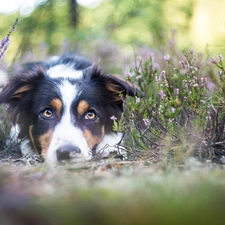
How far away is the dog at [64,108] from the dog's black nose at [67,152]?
3cm

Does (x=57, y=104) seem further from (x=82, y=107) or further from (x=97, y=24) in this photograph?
(x=97, y=24)

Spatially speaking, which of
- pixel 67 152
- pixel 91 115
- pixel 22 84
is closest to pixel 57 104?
pixel 91 115

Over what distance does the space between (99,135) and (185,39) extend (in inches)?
260

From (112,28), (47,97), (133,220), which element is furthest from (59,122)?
(112,28)

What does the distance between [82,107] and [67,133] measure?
18.5 inches

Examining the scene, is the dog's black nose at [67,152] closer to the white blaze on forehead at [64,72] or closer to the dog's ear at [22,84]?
the dog's ear at [22,84]

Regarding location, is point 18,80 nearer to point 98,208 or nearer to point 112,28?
point 98,208

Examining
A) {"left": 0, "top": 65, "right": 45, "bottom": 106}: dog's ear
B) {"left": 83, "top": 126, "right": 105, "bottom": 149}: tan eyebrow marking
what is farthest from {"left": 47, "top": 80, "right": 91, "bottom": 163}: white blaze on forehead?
{"left": 0, "top": 65, "right": 45, "bottom": 106}: dog's ear

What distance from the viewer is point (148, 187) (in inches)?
62.7

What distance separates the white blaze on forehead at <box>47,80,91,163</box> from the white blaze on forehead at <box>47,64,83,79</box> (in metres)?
0.46

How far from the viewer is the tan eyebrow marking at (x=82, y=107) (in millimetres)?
4250

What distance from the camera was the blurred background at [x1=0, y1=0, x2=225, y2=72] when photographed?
9.08 m

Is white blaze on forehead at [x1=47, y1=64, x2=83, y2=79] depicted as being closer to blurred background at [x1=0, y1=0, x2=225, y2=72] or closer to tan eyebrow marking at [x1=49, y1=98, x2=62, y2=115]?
tan eyebrow marking at [x1=49, y1=98, x2=62, y2=115]

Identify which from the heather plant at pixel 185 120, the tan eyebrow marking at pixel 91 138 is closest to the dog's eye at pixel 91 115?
the tan eyebrow marking at pixel 91 138
